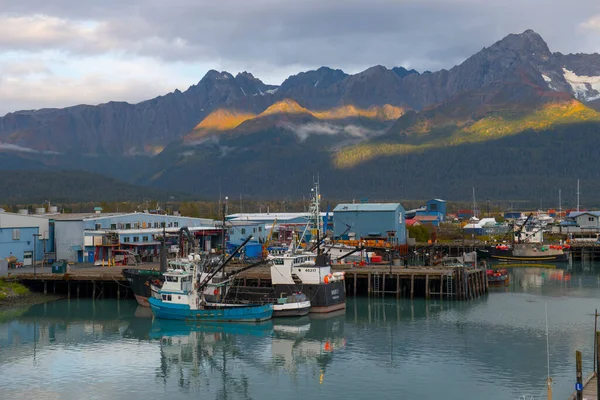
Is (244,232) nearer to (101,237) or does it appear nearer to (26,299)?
(101,237)

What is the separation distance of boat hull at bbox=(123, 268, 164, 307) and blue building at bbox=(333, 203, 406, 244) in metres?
44.8

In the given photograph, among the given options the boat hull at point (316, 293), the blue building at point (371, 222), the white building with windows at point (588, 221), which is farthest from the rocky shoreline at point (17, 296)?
the white building with windows at point (588, 221)

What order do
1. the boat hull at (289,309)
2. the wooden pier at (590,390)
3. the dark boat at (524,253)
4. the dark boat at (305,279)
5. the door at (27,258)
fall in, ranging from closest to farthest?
the wooden pier at (590,390) → the boat hull at (289,309) → the dark boat at (305,279) → the door at (27,258) → the dark boat at (524,253)

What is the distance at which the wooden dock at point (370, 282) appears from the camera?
221 feet

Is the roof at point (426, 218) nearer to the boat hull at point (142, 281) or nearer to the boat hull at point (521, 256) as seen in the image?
the boat hull at point (521, 256)

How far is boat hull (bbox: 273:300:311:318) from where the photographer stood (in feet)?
189

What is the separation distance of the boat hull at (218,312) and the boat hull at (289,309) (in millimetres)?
654

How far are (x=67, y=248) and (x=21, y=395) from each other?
4453 cm

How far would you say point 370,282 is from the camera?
6900 cm

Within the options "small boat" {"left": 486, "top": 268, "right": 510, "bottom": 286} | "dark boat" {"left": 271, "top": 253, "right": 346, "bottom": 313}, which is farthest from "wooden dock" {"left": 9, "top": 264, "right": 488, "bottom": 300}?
"dark boat" {"left": 271, "top": 253, "right": 346, "bottom": 313}

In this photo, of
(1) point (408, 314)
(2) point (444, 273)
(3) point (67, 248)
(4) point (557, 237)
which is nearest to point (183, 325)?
(1) point (408, 314)

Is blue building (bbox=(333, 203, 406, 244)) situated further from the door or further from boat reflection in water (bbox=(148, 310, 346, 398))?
boat reflection in water (bbox=(148, 310, 346, 398))

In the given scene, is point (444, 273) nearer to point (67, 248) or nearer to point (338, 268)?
point (338, 268)

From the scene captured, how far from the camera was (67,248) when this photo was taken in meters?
83.7
